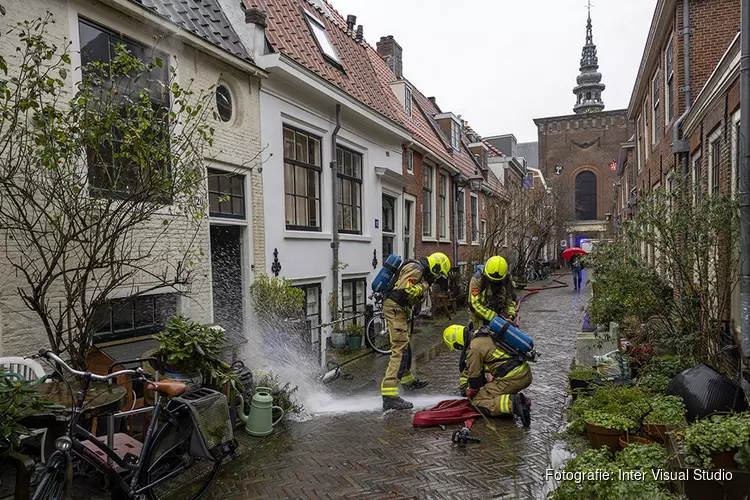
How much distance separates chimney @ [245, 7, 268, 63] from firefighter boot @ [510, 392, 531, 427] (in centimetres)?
649

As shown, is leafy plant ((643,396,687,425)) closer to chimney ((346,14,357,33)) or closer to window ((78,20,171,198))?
window ((78,20,171,198))

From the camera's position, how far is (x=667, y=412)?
4.32 meters

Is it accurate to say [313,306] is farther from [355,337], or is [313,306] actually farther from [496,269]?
[496,269]

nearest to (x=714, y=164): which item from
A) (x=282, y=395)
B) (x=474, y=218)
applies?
(x=282, y=395)

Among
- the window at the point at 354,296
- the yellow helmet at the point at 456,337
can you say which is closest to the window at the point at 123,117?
the yellow helmet at the point at 456,337

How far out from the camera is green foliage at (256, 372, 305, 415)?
231 inches

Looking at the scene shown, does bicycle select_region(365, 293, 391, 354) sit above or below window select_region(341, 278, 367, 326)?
below

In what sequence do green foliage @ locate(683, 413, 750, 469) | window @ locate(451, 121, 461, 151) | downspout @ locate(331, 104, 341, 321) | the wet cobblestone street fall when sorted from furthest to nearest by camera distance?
window @ locate(451, 121, 461, 151)
downspout @ locate(331, 104, 341, 321)
the wet cobblestone street
green foliage @ locate(683, 413, 750, 469)

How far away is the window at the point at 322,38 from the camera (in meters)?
11.3

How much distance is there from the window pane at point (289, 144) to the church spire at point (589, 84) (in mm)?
58763

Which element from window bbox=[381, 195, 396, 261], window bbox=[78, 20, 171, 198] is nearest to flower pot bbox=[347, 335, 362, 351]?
window bbox=[381, 195, 396, 261]

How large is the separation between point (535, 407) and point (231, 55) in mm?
6518

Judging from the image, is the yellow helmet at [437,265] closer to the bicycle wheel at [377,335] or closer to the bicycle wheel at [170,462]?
the bicycle wheel at [377,335]

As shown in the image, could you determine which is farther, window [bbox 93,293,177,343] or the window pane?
the window pane
